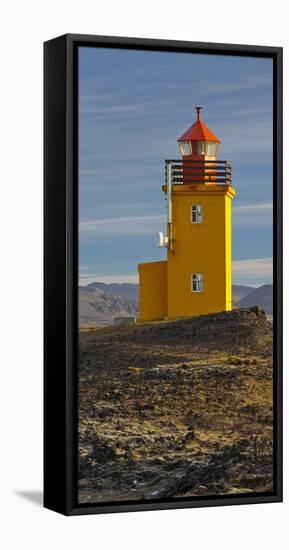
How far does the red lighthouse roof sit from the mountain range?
49.1 inches

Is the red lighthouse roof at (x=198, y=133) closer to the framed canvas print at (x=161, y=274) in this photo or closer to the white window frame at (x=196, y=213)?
the framed canvas print at (x=161, y=274)

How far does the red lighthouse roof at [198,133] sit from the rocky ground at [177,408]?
1.46 meters

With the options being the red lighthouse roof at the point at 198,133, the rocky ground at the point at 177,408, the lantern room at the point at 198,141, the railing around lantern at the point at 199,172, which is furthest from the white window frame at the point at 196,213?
the rocky ground at the point at 177,408

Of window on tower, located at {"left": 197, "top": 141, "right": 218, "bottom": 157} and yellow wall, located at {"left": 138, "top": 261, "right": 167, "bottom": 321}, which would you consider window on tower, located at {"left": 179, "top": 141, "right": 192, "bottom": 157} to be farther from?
yellow wall, located at {"left": 138, "top": 261, "right": 167, "bottom": 321}

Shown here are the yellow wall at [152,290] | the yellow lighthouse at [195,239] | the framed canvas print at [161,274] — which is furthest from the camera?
the yellow lighthouse at [195,239]

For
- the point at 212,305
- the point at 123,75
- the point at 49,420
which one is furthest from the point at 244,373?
the point at 123,75

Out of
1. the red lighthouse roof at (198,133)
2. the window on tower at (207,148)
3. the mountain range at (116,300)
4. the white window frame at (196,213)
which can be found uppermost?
the red lighthouse roof at (198,133)

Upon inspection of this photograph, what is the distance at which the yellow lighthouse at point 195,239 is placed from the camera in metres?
13.1

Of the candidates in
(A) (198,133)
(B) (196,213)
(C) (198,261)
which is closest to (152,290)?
(C) (198,261)

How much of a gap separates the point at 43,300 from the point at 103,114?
5.17 ft

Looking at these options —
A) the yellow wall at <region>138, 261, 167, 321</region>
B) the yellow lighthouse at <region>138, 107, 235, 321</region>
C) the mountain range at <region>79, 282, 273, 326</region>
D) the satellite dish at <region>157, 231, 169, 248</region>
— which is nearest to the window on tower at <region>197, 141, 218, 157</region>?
the yellow lighthouse at <region>138, 107, 235, 321</region>

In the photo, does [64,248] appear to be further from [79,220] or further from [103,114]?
[103,114]

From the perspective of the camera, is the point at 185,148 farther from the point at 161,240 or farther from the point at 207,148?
the point at 161,240

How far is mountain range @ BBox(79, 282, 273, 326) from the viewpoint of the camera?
12.7 meters
